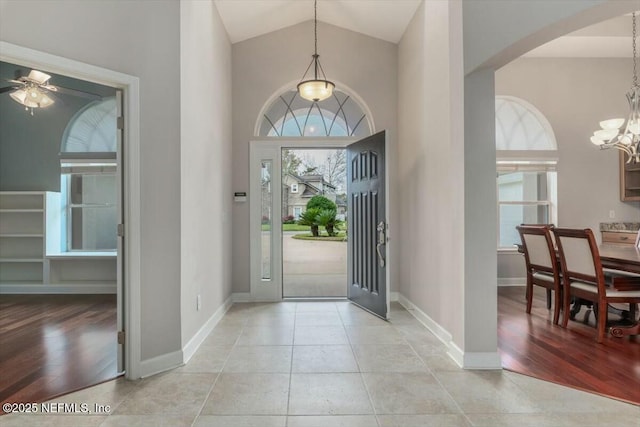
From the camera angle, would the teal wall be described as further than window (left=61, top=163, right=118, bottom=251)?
No

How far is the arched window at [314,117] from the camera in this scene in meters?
5.00

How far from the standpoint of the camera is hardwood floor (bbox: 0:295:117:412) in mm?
2473

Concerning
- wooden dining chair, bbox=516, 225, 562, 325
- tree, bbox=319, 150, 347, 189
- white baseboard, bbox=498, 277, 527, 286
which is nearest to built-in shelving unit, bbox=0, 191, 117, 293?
wooden dining chair, bbox=516, 225, 562, 325

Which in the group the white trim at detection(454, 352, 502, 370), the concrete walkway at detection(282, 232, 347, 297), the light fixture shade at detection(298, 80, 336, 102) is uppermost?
the light fixture shade at detection(298, 80, 336, 102)

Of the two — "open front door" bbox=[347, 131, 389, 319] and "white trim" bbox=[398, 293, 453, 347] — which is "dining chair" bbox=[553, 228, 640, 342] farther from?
"open front door" bbox=[347, 131, 389, 319]

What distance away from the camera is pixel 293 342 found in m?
3.28

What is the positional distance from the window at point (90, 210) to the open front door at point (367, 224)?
3811mm

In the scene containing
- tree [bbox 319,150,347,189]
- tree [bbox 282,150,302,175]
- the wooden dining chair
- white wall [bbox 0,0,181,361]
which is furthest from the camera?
tree [bbox 282,150,302,175]

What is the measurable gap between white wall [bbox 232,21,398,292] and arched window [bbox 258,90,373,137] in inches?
7.8

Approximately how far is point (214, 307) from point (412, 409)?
2.46 meters

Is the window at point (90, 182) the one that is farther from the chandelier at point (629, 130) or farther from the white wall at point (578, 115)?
the chandelier at point (629, 130)

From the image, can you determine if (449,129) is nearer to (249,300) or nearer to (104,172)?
(249,300)

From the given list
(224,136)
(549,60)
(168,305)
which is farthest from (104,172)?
(549,60)

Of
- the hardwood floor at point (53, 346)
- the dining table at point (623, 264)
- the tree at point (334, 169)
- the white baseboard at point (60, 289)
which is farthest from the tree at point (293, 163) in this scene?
the dining table at point (623, 264)
